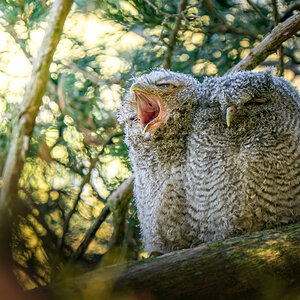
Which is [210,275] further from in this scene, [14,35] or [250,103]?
[14,35]

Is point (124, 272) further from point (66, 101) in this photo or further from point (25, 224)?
point (66, 101)

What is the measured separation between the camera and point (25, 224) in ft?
3.91

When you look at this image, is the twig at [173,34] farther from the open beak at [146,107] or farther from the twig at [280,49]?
the open beak at [146,107]

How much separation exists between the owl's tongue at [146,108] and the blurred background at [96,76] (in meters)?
0.45

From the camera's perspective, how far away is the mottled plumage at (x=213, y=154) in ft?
4.99

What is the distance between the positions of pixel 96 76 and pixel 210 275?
1.76 meters

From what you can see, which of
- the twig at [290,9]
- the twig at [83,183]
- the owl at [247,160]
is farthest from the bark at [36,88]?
the twig at [290,9]

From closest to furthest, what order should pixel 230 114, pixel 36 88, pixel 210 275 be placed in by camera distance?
pixel 210 275, pixel 230 114, pixel 36 88

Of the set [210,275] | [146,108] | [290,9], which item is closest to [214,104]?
[146,108]

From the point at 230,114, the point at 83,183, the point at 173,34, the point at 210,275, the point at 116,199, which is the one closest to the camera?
the point at 210,275

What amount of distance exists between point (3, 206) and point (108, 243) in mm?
1119

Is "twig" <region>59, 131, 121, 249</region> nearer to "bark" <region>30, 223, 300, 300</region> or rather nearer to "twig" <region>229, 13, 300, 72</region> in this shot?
"bark" <region>30, 223, 300, 300</region>

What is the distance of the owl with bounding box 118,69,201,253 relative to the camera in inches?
68.2

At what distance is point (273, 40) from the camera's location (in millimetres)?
2166
